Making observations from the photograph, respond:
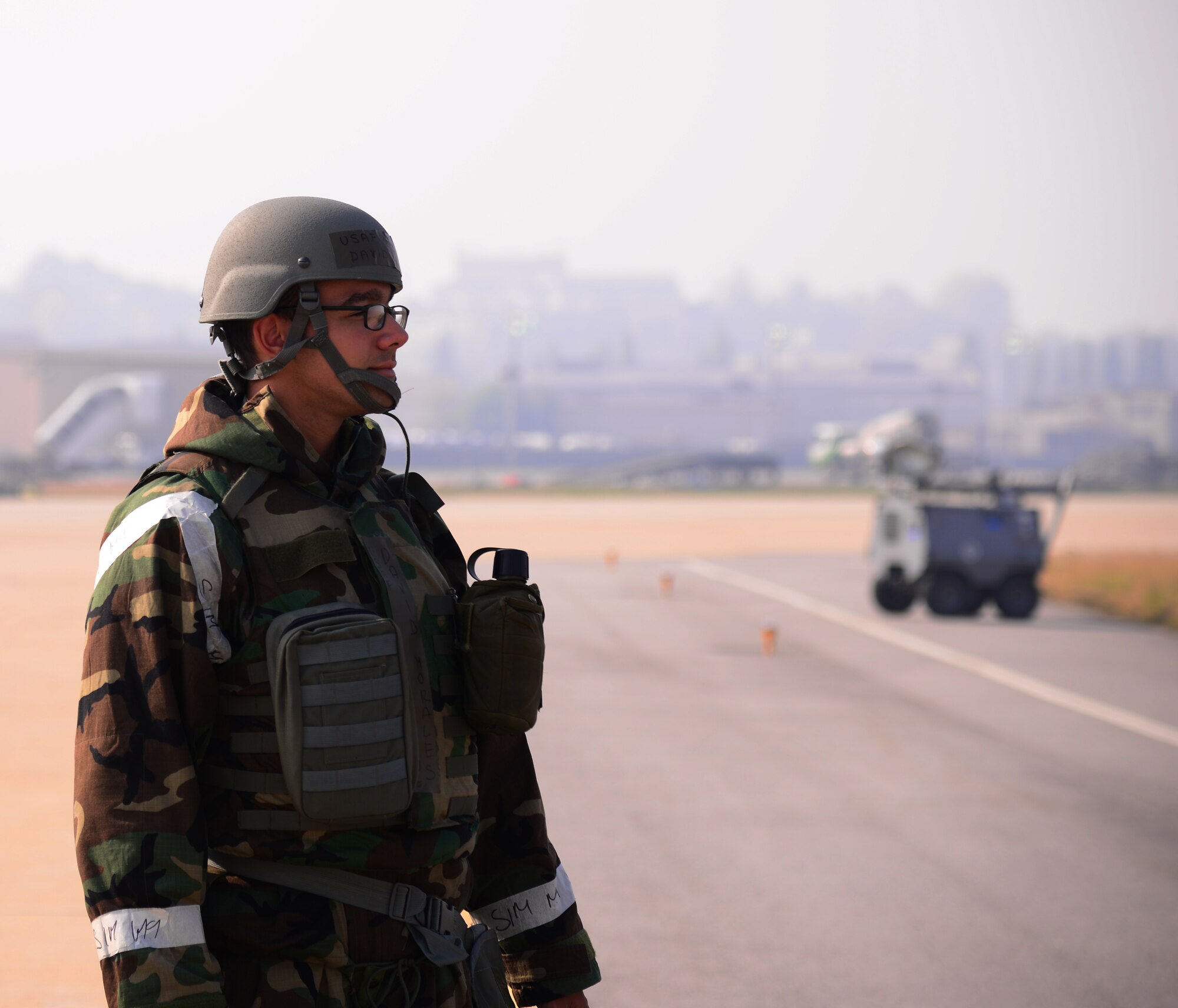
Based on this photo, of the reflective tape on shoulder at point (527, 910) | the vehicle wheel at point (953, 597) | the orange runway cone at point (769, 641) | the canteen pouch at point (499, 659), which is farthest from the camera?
the vehicle wheel at point (953, 597)

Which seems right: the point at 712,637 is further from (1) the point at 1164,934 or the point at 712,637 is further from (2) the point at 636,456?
(2) the point at 636,456

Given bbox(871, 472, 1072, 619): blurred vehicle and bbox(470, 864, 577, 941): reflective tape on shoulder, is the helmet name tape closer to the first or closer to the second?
bbox(470, 864, 577, 941): reflective tape on shoulder

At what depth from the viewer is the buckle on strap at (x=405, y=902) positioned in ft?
8.49

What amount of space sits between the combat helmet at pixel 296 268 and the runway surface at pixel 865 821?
3782mm

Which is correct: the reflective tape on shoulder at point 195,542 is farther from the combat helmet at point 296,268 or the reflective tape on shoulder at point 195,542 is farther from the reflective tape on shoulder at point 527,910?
the reflective tape on shoulder at point 527,910

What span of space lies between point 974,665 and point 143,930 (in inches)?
569

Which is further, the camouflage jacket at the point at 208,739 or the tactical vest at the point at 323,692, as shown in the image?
the tactical vest at the point at 323,692

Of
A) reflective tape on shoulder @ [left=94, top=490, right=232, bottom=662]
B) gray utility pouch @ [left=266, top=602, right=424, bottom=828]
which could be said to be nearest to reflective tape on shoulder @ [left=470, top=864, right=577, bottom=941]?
gray utility pouch @ [left=266, top=602, right=424, bottom=828]

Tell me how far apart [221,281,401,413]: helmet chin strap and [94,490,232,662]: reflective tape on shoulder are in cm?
36

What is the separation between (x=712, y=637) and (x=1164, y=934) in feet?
37.2

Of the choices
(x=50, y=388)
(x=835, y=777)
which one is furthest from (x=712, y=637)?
(x=50, y=388)

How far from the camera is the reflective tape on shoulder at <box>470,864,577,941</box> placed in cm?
302

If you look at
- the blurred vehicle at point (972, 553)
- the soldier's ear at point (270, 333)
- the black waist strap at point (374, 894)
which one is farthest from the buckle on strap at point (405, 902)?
the blurred vehicle at point (972, 553)

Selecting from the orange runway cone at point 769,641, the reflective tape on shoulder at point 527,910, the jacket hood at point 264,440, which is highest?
the jacket hood at point 264,440
